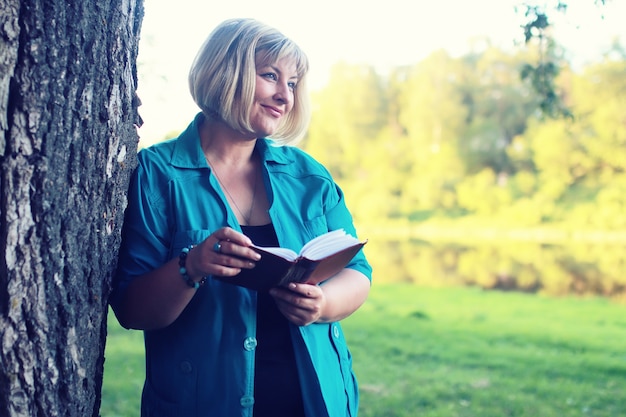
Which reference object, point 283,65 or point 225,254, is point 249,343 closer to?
point 225,254

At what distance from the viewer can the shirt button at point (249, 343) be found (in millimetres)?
1788

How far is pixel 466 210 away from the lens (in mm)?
28984

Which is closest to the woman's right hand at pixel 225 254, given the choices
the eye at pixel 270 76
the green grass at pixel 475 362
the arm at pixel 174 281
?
the arm at pixel 174 281

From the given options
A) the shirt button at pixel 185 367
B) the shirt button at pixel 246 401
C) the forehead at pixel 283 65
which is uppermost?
the forehead at pixel 283 65

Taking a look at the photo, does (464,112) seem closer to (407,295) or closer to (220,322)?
(407,295)

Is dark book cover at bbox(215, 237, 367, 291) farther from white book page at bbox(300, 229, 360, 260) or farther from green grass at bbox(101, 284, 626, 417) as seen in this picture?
green grass at bbox(101, 284, 626, 417)

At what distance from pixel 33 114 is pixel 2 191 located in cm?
19

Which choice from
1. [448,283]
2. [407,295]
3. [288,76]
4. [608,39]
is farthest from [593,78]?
[288,76]

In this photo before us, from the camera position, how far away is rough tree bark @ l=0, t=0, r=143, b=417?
152cm

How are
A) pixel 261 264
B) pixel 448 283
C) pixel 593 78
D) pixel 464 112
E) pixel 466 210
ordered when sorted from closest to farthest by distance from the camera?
pixel 261 264 < pixel 448 283 < pixel 593 78 < pixel 466 210 < pixel 464 112

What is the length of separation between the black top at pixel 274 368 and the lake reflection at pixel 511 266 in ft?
40.2

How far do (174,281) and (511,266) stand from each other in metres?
15.9

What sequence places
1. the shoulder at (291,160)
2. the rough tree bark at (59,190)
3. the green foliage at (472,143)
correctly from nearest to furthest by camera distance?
1. the rough tree bark at (59,190)
2. the shoulder at (291,160)
3. the green foliage at (472,143)

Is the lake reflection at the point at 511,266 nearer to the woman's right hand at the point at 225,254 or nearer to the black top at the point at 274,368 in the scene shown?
the black top at the point at 274,368
